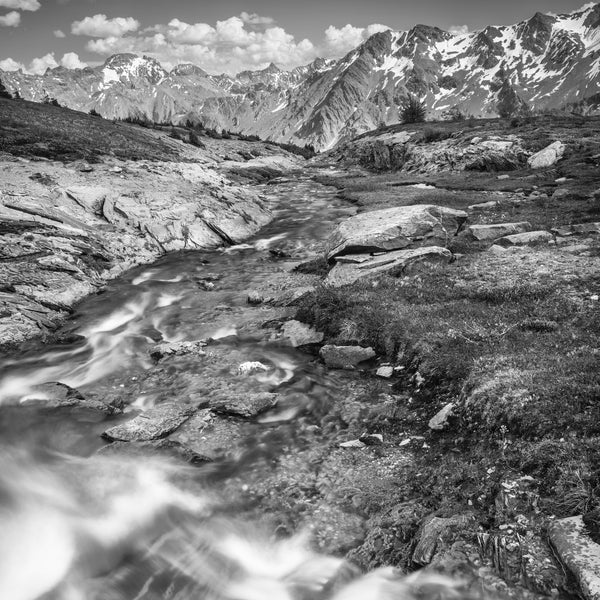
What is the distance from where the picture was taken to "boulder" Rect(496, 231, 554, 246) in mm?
21438

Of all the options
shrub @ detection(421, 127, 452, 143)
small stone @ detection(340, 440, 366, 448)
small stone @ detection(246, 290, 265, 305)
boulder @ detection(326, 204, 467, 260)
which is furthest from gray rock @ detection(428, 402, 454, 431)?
shrub @ detection(421, 127, 452, 143)

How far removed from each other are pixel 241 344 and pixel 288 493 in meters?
7.35

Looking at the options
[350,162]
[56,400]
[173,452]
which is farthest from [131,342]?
[350,162]

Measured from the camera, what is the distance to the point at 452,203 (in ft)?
121

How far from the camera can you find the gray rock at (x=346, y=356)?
14.1m

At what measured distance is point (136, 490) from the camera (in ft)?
32.2

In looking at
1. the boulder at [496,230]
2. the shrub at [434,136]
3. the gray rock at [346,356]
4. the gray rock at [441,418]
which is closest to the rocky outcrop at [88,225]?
the gray rock at [346,356]

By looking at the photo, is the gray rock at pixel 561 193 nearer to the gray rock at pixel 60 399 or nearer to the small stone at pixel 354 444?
the small stone at pixel 354 444

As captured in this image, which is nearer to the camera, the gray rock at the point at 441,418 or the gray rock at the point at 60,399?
the gray rock at the point at 441,418

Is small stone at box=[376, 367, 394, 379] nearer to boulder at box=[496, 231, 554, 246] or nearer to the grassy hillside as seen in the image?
boulder at box=[496, 231, 554, 246]

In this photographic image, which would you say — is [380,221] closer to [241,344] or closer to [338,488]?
[241,344]

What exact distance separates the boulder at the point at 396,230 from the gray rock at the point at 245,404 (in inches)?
454

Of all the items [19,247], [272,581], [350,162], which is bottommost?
[272,581]

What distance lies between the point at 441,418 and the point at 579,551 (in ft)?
14.1
